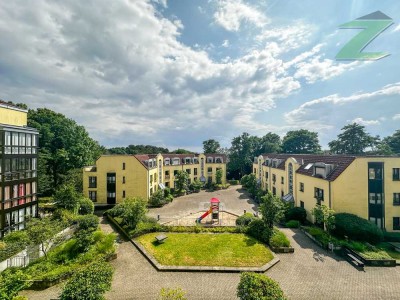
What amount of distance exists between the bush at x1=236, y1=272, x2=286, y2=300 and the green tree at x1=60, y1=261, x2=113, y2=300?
25.3ft

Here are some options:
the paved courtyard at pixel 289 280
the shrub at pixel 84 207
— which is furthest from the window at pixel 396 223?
the shrub at pixel 84 207

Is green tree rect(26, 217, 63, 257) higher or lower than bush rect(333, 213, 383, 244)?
higher

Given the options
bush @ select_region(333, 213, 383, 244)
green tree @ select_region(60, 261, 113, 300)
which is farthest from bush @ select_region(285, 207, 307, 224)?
green tree @ select_region(60, 261, 113, 300)

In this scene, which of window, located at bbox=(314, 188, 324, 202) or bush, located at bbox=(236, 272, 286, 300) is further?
window, located at bbox=(314, 188, 324, 202)

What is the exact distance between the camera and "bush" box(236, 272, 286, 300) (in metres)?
10.1

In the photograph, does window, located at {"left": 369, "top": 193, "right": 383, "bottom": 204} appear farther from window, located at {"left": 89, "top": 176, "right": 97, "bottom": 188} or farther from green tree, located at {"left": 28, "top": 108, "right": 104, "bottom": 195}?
green tree, located at {"left": 28, "top": 108, "right": 104, "bottom": 195}

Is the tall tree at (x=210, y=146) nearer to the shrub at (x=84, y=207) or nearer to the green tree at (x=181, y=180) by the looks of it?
the green tree at (x=181, y=180)

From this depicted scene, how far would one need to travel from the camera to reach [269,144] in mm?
71250

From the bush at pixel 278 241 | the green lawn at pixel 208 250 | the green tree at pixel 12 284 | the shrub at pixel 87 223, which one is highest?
the green tree at pixel 12 284

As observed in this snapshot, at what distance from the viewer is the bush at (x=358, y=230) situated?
2120 cm

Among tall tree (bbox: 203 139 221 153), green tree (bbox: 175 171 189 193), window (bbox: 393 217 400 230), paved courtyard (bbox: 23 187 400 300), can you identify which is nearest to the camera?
paved courtyard (bbox: 23 187 400 300)

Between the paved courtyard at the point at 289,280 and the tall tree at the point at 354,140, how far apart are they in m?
58.6

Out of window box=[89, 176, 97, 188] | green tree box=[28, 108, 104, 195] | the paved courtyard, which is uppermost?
green tree box=[28, 108, 104, 195]

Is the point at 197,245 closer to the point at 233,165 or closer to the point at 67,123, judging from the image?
the point at 67,123
